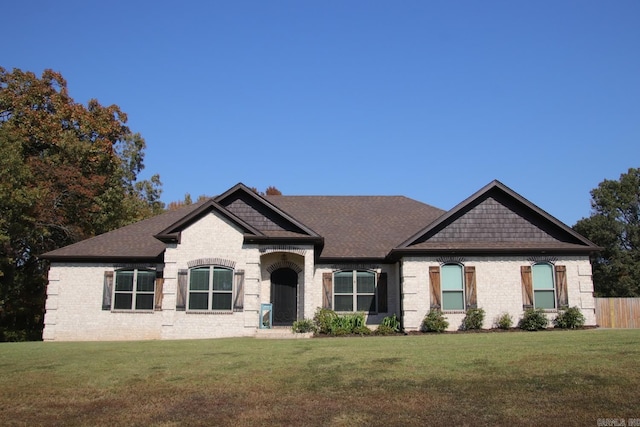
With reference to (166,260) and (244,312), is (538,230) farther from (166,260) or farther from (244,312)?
(166,260)

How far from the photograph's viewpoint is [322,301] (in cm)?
2294

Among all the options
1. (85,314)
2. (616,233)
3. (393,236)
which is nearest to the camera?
(85,314)

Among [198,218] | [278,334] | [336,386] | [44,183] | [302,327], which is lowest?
[336,386]

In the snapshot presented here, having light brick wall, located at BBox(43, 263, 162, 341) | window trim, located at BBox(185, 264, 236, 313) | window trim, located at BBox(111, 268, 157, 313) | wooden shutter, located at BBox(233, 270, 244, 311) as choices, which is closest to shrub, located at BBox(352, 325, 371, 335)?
wooden shutter, located at BBox(233, 270, 244, 311)

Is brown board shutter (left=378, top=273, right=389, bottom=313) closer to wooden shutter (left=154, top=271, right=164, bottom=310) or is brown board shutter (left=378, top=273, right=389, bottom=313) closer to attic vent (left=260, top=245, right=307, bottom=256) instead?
attic vent (left=260, top=245, right=307, bottom=256)

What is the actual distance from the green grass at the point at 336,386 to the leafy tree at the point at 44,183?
53.3ft

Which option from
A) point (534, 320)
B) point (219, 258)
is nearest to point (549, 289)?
point (534, 320)

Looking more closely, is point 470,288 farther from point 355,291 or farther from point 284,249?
point 284,249

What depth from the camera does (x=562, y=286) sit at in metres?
21.8

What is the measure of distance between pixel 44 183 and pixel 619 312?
30.9 m

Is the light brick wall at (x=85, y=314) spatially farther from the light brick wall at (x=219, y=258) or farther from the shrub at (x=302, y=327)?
the shrub at (x=302, y=327)

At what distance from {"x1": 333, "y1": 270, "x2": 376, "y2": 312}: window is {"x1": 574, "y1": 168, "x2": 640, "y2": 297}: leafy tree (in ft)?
99.8

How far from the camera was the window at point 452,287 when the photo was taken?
71.2 ft

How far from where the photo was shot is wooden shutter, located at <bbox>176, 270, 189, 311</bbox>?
21250mm
